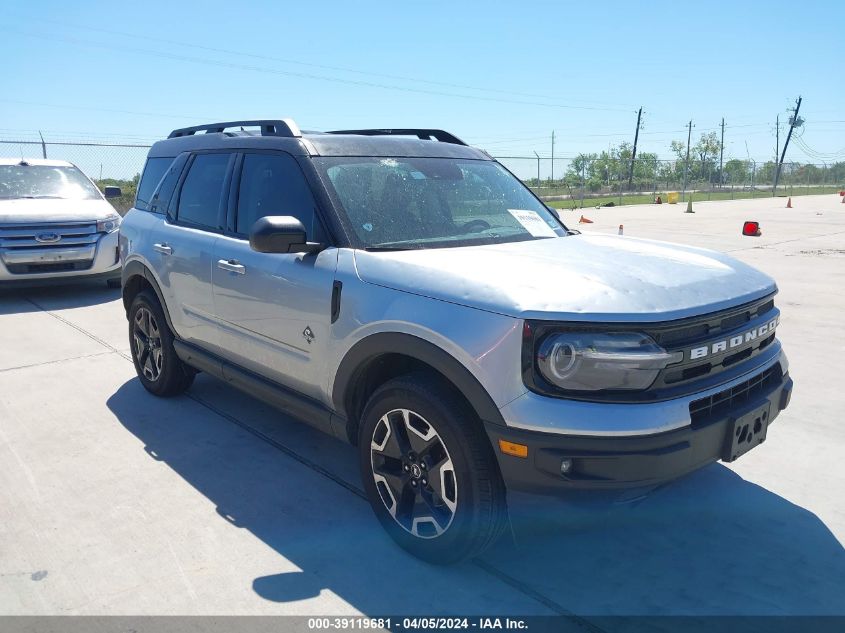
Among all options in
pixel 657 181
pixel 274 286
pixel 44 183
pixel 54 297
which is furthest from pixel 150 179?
pixel 657 181

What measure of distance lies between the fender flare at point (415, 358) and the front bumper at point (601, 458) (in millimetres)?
93

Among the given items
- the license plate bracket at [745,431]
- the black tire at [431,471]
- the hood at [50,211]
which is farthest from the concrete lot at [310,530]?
the hood at [50,211]

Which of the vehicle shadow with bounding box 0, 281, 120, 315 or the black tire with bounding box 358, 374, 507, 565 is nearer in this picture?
the black tire with bounding box 358, 374, 507, 565

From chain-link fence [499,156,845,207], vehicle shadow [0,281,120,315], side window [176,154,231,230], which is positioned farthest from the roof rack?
chain-link fence [499,156,845,207]

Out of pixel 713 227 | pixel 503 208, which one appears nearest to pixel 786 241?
pixel 713 227

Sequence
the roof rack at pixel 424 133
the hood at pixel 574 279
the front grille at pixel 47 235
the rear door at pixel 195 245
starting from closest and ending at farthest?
1. the hood at pixel 574 279
2. the rear door at pixel 195 245
3. the roof rack at pixel 424 133
4. the front grille at pixel 47 235

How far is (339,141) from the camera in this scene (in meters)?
3.88

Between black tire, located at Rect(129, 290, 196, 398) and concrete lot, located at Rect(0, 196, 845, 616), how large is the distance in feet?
0.51

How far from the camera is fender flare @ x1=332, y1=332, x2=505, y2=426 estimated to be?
2633 millimetres

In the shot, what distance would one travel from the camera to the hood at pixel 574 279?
2.58 meters

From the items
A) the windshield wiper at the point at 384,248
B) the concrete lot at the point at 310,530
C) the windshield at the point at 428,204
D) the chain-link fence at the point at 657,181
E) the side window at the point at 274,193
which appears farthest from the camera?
the chain-link fence at the point at 657,181

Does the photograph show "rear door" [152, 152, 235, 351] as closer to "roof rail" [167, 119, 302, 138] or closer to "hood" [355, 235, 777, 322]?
"roof rail" [167, 119, 302, 138]

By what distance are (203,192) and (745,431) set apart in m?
3.47

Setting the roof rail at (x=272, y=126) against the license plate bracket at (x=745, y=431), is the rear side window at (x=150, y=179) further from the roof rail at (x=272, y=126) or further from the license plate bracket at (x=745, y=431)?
the license plate bracket at (x=745, y=431)
